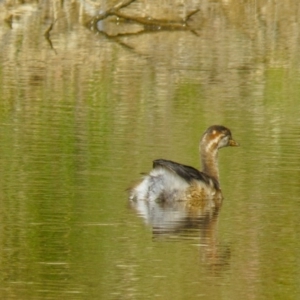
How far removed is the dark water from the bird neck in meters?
0.21

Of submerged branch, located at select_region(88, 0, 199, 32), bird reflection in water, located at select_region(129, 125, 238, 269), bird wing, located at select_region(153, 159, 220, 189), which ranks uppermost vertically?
submerged branch, located at select_region(88, 0, 199, 32)

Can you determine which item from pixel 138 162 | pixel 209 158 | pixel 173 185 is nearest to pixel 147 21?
pixel 138 162

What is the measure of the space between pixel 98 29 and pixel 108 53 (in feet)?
13.0

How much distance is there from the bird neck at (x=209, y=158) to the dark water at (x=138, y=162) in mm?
212

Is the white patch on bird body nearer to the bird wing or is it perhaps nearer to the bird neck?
the bird wing

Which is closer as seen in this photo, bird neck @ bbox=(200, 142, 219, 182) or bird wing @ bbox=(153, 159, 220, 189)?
bird wing @ bbox=(153, 159, 220, 189)

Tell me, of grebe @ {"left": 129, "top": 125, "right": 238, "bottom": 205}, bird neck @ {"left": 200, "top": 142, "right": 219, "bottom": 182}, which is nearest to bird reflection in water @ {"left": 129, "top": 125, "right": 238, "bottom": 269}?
grebe @ {"left": 129, "top": 125, "right": 238, "bottom": 205}

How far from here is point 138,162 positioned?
36.6ft

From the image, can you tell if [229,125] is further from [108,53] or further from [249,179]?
[108,53]

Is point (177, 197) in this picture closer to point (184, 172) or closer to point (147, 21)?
point (184, 172)

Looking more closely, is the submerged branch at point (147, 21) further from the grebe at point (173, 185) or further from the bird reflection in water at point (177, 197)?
the grebe at point (173, 185)

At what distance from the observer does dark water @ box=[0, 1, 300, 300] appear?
7523 mm

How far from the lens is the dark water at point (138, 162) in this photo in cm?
752

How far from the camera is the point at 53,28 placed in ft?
78.6
